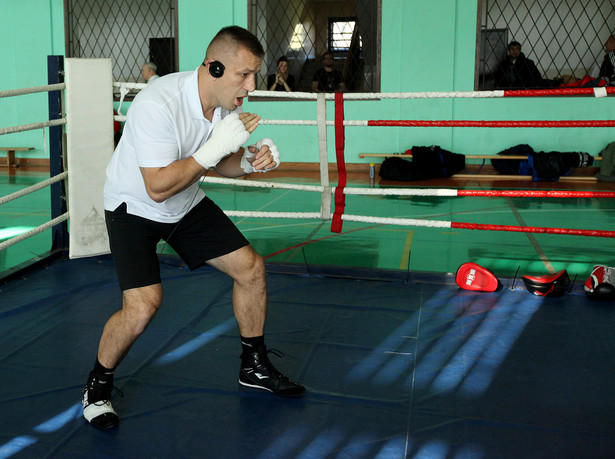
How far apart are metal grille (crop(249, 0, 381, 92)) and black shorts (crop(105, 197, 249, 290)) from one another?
669 centimetres

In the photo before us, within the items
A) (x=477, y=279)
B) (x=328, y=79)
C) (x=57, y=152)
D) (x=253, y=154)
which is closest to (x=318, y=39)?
(x=328, y=79)

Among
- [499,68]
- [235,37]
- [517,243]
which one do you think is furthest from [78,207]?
[499,68]

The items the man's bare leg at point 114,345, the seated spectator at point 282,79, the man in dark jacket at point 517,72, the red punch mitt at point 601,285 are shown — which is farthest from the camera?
the seated spectator at point 282,79

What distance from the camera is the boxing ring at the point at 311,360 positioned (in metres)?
2.03

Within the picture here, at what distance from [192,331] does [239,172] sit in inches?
33.9

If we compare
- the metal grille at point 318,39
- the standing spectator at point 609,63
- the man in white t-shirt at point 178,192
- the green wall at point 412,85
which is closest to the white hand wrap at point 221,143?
the man in white t-shirt at point 178,192

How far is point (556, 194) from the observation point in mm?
3311

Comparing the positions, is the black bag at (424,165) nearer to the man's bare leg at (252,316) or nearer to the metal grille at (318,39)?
A: the metal grille at (318,39)

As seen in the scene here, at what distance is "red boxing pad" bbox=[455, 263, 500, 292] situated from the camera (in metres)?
3.45

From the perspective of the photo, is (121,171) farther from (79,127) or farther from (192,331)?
(79,127)

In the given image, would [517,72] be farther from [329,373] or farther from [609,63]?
[329,373]

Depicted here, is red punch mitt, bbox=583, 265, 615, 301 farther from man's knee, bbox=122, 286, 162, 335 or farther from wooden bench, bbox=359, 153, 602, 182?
wooden bench, bbox=359, 153, 602, 182

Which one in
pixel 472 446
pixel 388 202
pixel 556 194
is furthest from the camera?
pixel 388 202

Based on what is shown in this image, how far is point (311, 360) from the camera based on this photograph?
2.62 meters
